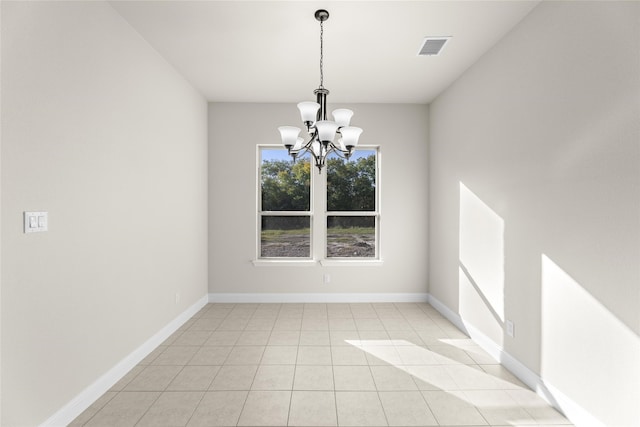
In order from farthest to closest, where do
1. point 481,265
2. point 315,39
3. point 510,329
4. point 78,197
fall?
point 481,265 → point 315,39 → point 510,329 → point 78,197

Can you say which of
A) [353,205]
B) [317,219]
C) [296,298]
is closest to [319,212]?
[317,219]

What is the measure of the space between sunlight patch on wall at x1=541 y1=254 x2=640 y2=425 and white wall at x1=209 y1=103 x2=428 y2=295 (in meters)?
2.45

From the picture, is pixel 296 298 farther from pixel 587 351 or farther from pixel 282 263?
pixel 587 351

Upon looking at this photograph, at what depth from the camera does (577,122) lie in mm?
2070

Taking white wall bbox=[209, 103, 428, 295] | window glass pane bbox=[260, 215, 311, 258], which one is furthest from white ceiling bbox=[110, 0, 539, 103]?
Result: window glass pane bbox=[260, 215, 311, 258]

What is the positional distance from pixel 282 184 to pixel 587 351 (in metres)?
3.75

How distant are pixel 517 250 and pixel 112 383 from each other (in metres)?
3.18

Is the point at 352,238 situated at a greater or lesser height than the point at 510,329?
greater

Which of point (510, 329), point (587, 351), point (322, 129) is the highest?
point (322, 129)

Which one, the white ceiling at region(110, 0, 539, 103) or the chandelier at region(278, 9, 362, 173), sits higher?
the white ceiling at region(110, 0, 539, 103)

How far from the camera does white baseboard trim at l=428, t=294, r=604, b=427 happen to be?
6.66 feet

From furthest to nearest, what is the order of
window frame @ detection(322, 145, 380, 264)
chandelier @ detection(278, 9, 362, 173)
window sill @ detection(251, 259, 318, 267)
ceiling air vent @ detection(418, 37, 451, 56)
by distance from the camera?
window frame @ detection(322, 145, 380, 264), window sill @ detection(251, 259, 318, 267), ceiling air vent @ detection(418, 37, 451, 56), chandelier @ detection(278, 9, 362, 173)

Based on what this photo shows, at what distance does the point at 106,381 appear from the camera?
2.43 metres

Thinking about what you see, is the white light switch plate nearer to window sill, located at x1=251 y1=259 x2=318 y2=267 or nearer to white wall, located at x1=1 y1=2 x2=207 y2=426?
white wall, located at x1=1 y1=2 x2=207 y2=426
